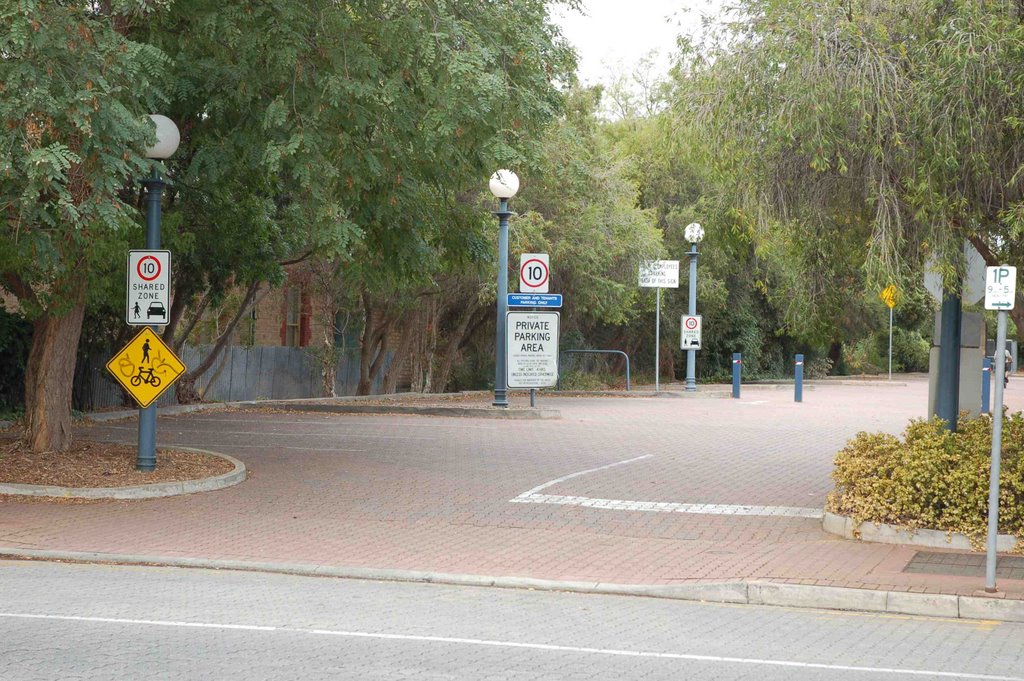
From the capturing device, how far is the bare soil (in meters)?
13.5

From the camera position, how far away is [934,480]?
35.2 ft

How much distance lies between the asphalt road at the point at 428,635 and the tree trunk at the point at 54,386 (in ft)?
16.6

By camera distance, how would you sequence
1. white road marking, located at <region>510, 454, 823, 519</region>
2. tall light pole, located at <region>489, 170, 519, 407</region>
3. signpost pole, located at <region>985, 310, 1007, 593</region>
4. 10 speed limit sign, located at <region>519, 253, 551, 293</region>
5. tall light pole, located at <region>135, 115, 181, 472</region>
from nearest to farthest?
signpost pole, located at <region>985, 310, 1007, 593</region>
white road marking, located at <region>510, 454, 823, 519</region>
tall light pole, located at <region>135, 115, 181, 472</region>
10 speed limit sign, located at <region>519, 253, 551, 293</region>
tall light pole, located at <region>489, 170, 519, 407</region>

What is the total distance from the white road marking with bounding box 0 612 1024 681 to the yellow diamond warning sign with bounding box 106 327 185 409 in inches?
235

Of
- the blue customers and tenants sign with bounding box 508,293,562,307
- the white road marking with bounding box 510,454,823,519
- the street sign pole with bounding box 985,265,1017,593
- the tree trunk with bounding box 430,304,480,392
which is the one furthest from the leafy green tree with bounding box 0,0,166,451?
the tree trunk with bounding box 430,304,480,392

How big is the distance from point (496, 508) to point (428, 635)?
17.3ft

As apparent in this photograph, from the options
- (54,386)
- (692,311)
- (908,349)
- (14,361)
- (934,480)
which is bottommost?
(934,480)

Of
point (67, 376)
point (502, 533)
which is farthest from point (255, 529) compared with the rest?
point (67, 376)

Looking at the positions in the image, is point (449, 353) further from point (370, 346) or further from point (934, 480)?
point (934, 480)

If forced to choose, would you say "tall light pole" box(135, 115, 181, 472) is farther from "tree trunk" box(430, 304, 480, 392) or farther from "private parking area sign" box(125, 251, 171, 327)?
"tree trunk" box(430, 304, 480, 392)

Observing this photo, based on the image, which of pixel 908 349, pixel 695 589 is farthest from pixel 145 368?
pixel 908 349

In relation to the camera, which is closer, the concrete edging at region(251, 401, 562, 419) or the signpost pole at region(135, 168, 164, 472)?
the signpost pole at region(135, 168, 164, 472)

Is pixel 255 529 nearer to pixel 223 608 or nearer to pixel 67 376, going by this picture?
pixel 223 608

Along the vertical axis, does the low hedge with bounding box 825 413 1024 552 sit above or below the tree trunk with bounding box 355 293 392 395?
below
